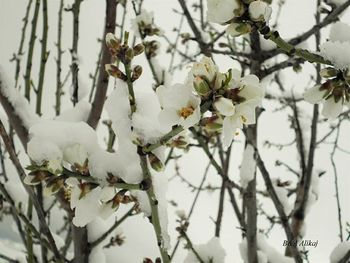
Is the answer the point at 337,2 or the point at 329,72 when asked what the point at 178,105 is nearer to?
the point at 329,72

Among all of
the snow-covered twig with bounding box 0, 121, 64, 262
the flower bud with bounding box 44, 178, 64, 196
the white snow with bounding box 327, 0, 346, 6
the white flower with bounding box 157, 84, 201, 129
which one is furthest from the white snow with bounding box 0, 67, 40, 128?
the white snow with bounding box 327, 0, 346, 6

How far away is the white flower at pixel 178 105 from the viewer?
0.63m

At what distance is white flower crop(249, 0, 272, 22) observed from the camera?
2.02 feet

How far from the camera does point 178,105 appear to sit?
2.07ft

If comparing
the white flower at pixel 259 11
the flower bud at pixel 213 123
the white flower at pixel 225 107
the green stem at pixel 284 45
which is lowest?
the white flower at pixel 225 107

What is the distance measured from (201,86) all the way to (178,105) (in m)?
0.05

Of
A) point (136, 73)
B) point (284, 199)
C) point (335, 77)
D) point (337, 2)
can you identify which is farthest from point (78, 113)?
point (284, 199)

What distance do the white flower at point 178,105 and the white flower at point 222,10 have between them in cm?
13

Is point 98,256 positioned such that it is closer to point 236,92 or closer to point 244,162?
point 244,162

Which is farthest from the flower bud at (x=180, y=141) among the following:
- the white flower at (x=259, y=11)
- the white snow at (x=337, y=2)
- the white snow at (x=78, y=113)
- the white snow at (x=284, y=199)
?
the white snow at (x=284, y=199)

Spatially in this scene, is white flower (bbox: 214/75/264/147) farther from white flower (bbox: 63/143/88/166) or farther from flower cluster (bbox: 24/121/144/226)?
white flower (bbox: 63/143/88/166)

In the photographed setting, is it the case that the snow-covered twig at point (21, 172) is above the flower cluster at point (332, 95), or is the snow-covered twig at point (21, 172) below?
below

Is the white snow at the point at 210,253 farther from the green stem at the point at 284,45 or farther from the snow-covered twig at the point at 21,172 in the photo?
the green stem at the point at 284,45

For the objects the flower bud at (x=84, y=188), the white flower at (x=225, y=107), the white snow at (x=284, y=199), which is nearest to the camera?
the white flower at (x=225, y=107)
